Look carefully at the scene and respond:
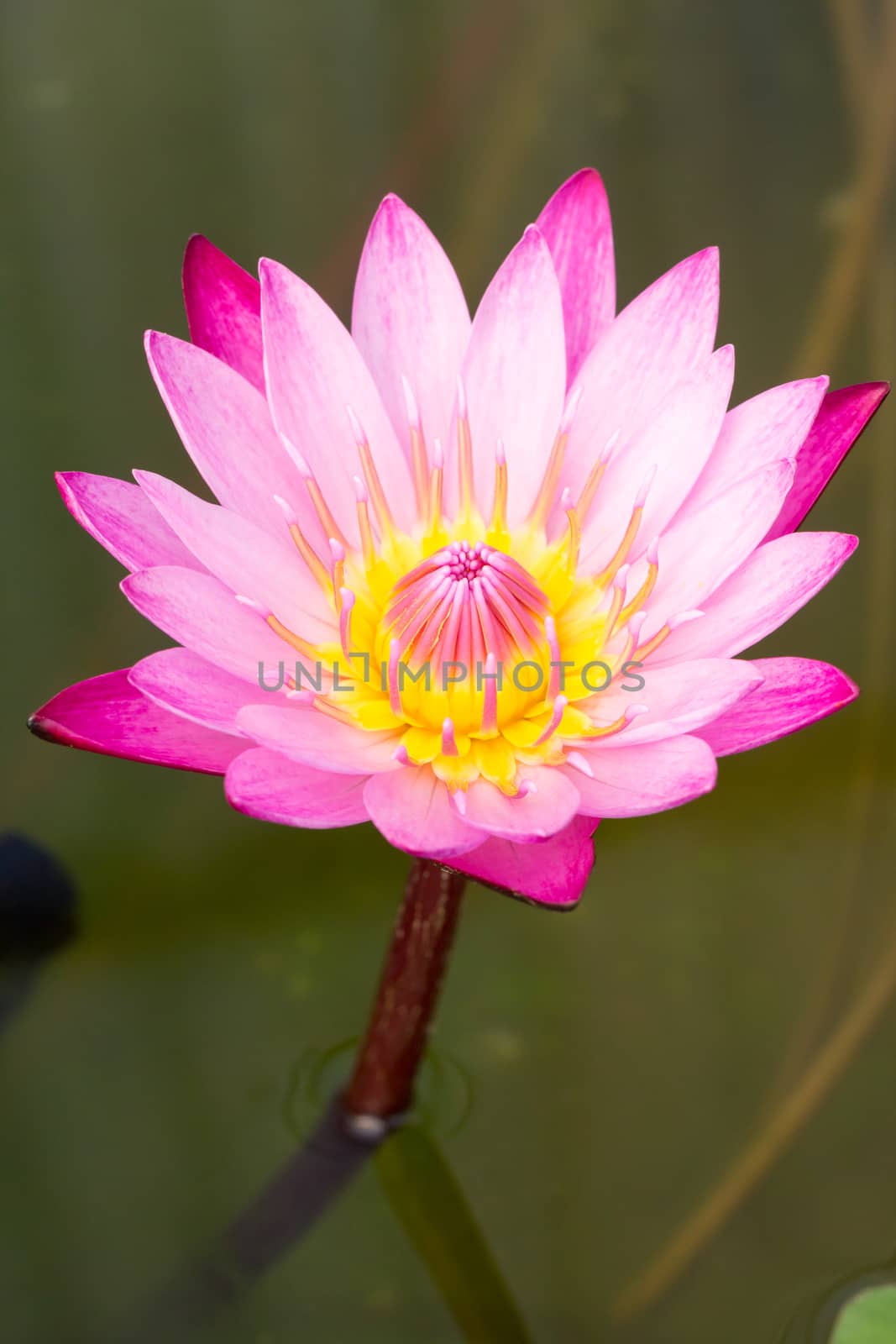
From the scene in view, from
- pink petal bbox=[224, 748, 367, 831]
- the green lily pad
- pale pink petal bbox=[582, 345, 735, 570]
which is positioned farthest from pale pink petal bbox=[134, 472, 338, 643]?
the green lily pad

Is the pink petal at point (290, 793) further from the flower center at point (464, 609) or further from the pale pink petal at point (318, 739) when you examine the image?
the flower center at point (464, 609)

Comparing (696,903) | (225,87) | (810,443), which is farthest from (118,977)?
(225,87)

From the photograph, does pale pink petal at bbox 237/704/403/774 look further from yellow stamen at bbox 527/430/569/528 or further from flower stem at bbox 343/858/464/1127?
yellow stamen at bbox 527/430/569/528

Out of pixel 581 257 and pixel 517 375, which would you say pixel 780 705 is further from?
pixel 581 257

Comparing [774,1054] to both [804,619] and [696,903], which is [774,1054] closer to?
[696,903]

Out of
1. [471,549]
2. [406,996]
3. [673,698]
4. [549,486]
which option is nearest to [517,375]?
[549,486]

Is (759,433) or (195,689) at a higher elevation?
(759,433)

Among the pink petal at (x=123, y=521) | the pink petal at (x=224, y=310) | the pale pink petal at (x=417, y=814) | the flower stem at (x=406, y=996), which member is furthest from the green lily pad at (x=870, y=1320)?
the pink petal at (x=224, y=310)
